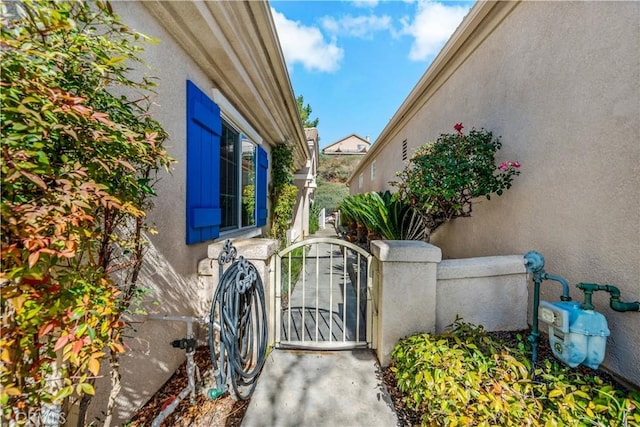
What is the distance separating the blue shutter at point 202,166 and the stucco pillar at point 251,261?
299mm

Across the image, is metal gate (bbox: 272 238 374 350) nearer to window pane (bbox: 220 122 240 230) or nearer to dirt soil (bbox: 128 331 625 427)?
dirt soil (bbox: 128 331 625 427)

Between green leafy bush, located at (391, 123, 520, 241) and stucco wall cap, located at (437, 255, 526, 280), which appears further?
green leafy bush, located at (391, 123, 520, 241)

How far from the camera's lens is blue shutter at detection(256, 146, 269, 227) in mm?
5355

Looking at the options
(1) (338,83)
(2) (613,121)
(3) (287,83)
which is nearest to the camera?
(2) (613,121)

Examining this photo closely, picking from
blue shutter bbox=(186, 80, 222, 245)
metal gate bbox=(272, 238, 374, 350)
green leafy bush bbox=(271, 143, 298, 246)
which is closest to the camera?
blue shutter bbox=(186, 80, 222, 245)

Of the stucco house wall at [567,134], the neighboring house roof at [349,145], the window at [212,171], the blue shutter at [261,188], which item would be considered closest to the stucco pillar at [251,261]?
the window at [212,171]

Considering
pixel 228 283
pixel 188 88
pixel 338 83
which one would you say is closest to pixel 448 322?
pixel 228 283

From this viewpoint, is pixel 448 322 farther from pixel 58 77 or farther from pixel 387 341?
pixel 58 77

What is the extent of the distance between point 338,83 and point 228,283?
14.3m

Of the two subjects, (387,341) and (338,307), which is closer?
(387,341)

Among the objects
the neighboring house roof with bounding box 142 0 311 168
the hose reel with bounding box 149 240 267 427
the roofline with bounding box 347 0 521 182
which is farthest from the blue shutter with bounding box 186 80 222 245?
the roofline with bounding box 347 0 521 182

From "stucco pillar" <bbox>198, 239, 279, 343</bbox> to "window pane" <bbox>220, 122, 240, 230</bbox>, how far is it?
126 centimetres

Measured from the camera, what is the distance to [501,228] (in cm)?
366

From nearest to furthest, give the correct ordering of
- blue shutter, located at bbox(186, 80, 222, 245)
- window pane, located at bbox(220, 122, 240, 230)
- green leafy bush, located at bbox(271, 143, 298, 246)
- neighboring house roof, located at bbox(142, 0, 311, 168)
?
1. neighboring house roof, located at bbox(142, 0, 311, 168)
2. blue shutter, located at bbox(186, 80, 222, 245)
3. window pane, located at bbox(220, 122, 240, 230)
4. green leafy bush, located at bbox(271, 143, 298, 246)
